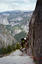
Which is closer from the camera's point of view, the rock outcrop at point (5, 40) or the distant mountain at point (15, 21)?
the rock outcrop at point (5, 40)

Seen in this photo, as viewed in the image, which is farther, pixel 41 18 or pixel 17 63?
pixel 17 63

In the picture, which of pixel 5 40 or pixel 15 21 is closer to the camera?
pixel 5 40

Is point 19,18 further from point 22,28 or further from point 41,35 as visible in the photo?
point 41,35

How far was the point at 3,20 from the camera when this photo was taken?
3654 inches

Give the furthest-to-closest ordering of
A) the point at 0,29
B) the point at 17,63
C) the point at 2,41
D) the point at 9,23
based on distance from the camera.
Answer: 1. the point at 9,23
2. the point at 0,29
3. the point at 2,41
4. the point at 17,63

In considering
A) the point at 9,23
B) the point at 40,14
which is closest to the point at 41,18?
the point at 40,14

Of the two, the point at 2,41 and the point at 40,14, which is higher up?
the point at 40,14

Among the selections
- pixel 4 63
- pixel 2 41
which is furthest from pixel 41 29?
pixel 2 41

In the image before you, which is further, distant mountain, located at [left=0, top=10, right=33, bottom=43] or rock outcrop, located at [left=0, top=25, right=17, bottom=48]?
distant mountain, located at [left=0, top=10, right=33, bottom=43]

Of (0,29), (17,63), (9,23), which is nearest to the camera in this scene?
(17,63)

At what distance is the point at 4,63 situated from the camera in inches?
111

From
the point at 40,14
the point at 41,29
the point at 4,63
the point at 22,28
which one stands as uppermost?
the point at 40,14

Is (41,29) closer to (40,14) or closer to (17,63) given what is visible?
(40,14)

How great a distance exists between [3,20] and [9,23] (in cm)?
440
